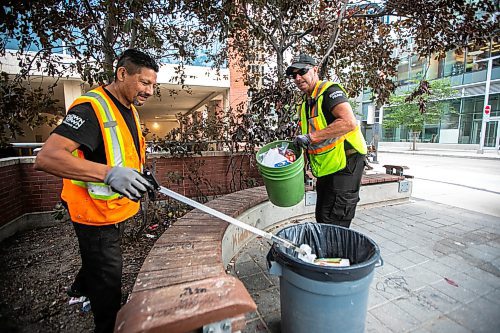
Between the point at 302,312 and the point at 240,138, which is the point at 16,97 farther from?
the point at 302,312

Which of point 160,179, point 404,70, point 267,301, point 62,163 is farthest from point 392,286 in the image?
point 404,70

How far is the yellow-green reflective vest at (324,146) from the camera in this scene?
239 centimetres

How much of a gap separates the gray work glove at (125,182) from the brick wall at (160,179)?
89.2 inches

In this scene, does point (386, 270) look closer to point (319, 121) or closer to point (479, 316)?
point (479, 316)

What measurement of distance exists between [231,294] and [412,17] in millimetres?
5078

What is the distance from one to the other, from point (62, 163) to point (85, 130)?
0.76ft

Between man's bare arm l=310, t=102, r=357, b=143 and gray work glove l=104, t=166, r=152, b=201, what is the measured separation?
156 centimetres

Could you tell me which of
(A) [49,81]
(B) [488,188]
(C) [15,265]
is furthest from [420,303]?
(A) [49,81]

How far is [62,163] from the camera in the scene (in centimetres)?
128

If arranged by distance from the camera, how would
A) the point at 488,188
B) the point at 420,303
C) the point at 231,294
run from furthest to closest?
the point at 488,188, the point at 420,303, the point at 231,294

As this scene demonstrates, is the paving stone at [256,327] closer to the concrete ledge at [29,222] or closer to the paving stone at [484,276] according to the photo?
the paving stone at [484,276]

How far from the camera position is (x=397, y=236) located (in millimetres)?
3557

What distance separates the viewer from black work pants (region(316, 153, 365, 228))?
244 cm

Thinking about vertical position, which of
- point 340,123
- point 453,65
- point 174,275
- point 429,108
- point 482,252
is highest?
point 453,65
